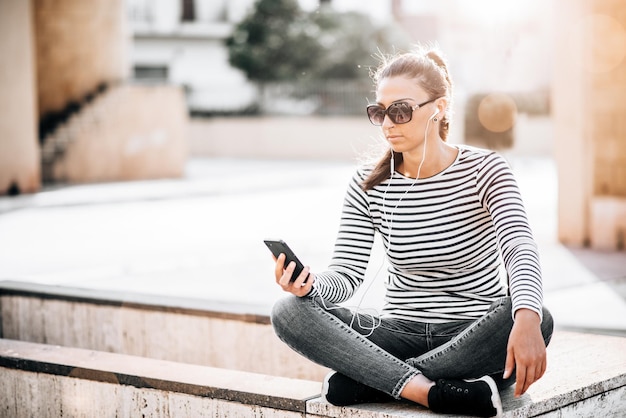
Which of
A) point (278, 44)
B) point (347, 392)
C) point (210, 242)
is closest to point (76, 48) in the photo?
point (278, 44)

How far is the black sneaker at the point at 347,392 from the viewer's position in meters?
3.33

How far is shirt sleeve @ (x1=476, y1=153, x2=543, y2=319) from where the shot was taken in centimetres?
310

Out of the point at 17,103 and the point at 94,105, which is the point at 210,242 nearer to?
the point at 17,103

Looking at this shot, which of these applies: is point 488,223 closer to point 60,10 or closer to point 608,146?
point 608,146

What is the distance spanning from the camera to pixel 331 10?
114ft

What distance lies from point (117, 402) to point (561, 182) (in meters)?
7.40

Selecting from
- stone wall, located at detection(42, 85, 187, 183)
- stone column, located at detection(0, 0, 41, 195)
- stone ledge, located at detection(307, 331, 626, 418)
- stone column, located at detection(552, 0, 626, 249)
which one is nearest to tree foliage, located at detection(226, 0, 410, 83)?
stone wall, located at detection(42, 85, 187, 183)

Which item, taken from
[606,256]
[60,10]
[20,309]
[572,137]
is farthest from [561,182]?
[60,10]

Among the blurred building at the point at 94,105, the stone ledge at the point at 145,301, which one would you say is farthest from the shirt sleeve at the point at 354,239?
the blurred building at the point at 94,105

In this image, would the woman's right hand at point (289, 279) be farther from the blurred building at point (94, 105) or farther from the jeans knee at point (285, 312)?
the blurred building at point (94, 105)

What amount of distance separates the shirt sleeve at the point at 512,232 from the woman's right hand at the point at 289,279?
676 mm

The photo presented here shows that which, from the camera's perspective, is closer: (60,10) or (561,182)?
(561,182)

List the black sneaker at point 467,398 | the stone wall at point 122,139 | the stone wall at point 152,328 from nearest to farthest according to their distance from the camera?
the black sneaker at point 467,398 < the stone wall at point 152,328 < the stone wall at point 122,139

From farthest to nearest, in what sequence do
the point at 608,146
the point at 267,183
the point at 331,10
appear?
the point at 331,10 → the point at 267,183 → the point at 608,146
